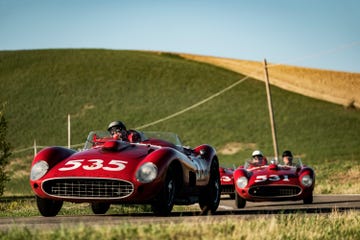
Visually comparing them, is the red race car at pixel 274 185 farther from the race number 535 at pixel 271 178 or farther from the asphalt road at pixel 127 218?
the asphalt road at pixel 127 218

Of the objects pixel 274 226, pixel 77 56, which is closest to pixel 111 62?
pixel 77 56

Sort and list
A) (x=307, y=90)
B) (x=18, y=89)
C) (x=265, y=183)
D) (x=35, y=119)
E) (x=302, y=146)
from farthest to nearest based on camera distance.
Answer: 1. (x=307, y=90)
2. (x=18, y=89)
3. (x=35, y=119)
4. (x=302, y=146)
5. (x=265, y=183)

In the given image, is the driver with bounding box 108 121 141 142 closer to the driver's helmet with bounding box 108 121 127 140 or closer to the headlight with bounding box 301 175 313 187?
the driver's helmet with bounding box 108 121 127 140

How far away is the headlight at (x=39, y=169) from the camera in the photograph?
35.2 ft

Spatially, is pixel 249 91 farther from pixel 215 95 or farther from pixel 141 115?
pixel 141 115

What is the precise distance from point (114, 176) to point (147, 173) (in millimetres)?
448

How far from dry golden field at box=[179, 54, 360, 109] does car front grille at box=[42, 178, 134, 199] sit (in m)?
67.4

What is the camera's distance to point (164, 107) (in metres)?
72.9

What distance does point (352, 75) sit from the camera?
3364 inches

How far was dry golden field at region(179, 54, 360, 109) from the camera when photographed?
79188 mm

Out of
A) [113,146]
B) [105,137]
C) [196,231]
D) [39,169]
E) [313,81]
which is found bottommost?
[196,231]

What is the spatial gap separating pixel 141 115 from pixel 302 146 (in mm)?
15306

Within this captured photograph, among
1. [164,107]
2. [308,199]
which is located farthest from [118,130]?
[164,107]

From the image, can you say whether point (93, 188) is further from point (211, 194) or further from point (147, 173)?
point (211, 194)
